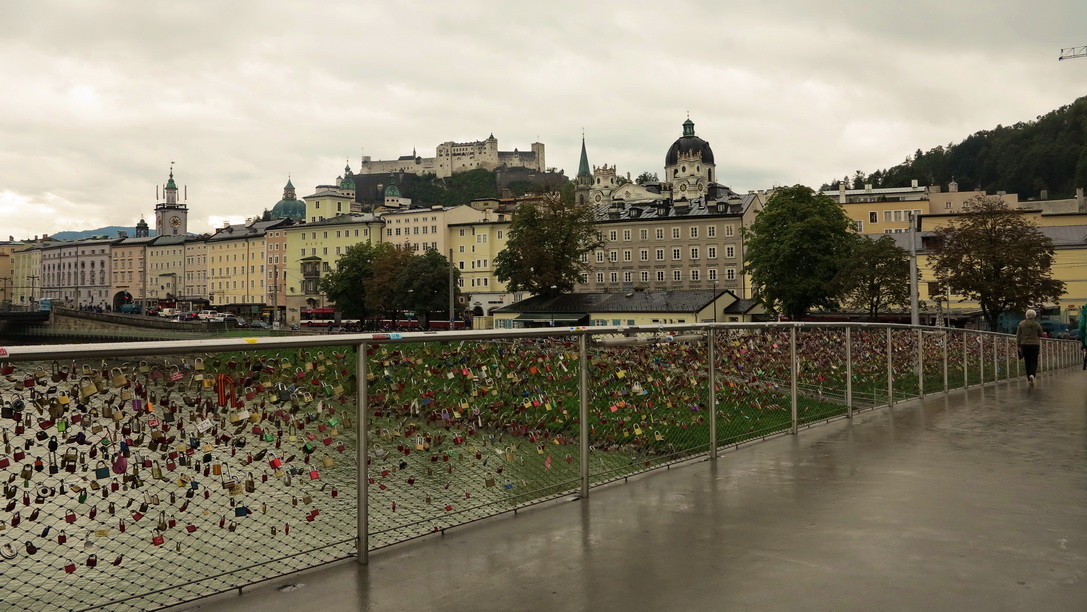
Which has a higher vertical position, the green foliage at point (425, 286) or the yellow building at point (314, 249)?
the yellow building at point (314, 249)

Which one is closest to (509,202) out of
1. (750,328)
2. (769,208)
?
(769,208)

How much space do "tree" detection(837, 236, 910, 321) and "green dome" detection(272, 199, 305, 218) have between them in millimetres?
123174

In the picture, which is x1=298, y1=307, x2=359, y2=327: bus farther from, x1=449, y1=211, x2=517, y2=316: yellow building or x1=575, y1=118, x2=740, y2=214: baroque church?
x1=575, y1=118, x2=740, y2=214: baroque church

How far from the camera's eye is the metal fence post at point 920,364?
1550 centimetres

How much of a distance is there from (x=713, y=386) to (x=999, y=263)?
35491mm

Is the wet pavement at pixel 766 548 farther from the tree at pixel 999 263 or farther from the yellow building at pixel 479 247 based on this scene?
the yellow building at pixel 479 247

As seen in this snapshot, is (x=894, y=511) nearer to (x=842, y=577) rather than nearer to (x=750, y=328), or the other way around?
(x=842, y=577)

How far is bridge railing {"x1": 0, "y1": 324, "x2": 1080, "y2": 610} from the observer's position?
410 centimetres

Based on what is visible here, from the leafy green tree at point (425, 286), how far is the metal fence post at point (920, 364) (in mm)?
66120

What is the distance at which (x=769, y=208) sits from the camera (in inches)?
2362

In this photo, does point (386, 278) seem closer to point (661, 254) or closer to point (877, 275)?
point (661, 254)

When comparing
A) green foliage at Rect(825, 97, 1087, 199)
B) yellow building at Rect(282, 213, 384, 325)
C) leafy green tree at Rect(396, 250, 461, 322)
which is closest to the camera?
leafy green tree at Rect(396, 250, 461, 322)

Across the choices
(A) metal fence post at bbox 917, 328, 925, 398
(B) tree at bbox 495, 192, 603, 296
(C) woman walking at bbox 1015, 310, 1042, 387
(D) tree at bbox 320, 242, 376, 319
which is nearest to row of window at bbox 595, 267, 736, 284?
(D) tree at bbox 320, 242, 376, 319

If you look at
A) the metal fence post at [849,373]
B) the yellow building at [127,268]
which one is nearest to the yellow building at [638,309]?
the metal fence post at [849,373]
